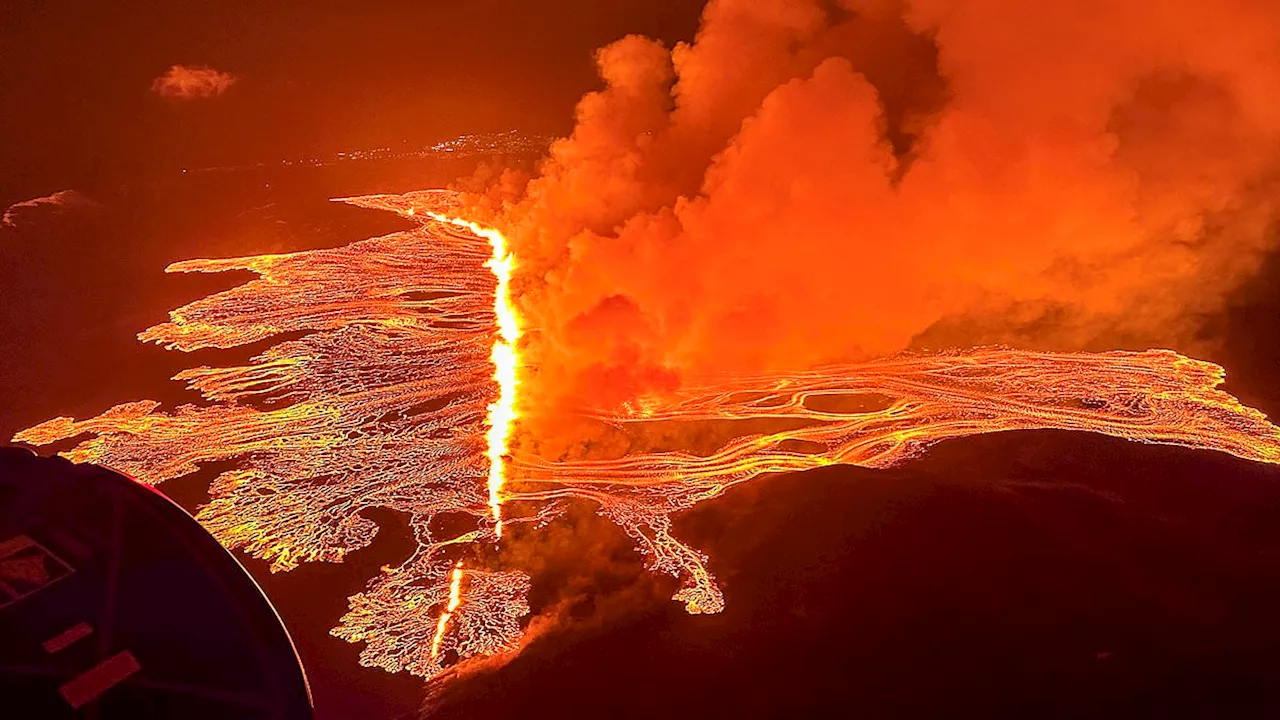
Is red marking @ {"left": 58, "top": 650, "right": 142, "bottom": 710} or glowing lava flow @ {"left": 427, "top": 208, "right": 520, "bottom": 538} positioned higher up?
glowing lava flow @ {"left": 427, "top": 208, "right": 520, "bottom": 538}

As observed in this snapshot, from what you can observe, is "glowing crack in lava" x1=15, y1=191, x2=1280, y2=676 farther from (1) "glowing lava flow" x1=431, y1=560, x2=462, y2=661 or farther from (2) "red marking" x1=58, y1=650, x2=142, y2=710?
(2) "red marking" x1=58, y1=650, x2=142, y2=710

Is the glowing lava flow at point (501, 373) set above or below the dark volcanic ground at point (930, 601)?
above

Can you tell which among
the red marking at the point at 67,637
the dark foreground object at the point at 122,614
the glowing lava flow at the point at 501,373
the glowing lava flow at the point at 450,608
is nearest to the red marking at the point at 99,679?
the dark foreground object at the point at 122,614

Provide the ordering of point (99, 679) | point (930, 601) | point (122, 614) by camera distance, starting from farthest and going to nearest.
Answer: point (930, 601) → point (122, 614) → point (99, 679)

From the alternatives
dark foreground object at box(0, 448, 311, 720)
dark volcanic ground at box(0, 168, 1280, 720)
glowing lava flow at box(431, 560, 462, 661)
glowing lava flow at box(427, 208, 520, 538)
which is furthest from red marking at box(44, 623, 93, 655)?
glowing lava flow at box(427, 208, 520, 538)

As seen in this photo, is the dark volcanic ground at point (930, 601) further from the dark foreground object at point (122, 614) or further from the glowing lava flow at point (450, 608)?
the dark foreground object at point (122, 614)

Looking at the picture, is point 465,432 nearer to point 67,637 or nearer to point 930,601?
point 67,637

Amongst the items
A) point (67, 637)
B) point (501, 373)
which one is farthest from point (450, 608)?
point (501, 373)
